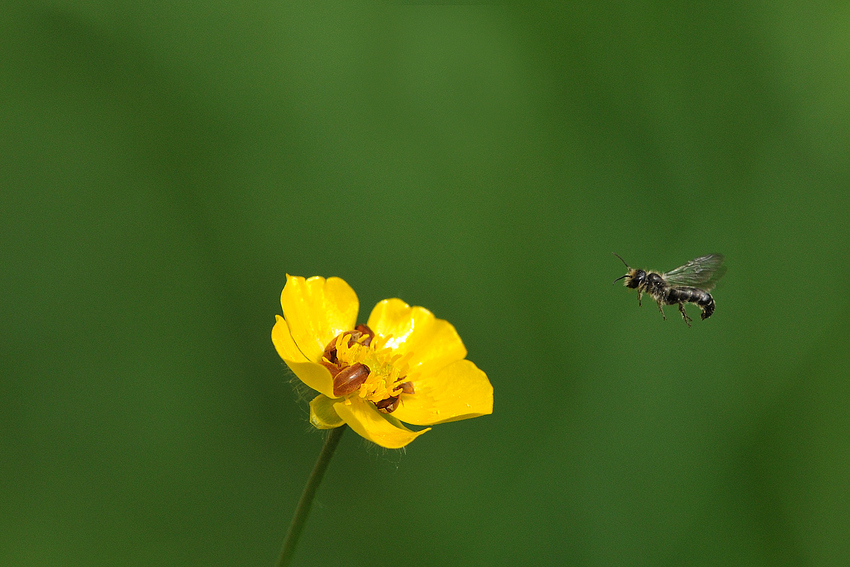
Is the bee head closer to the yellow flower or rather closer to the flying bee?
the flying bee

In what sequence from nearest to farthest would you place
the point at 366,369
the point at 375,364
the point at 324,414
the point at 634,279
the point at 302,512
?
the point at 302,512 < the point at 324,414 < the point at 366,369 < the point at 375,364 < the point at 634,279

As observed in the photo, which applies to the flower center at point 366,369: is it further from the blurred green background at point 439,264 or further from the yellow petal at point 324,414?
the blurred green background at point 439,264

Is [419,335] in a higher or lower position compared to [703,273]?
higher

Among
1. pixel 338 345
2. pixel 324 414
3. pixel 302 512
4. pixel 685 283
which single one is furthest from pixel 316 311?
pixel 685 283

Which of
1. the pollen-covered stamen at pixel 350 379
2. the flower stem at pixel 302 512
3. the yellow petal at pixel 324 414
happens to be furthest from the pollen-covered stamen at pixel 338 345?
the flower stem at pixel 302 512

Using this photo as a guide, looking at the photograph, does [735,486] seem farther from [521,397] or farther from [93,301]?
[93,301]

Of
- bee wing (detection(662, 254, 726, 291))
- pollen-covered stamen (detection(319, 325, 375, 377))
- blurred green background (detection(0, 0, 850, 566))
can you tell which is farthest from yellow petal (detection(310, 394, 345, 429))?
bee wing (detection(662, 254, 726, 291))

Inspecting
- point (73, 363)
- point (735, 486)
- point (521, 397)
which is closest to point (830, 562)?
point (735, 486)

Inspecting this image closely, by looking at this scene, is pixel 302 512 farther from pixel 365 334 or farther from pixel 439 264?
pixel 439 264
